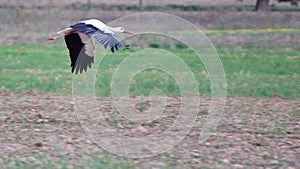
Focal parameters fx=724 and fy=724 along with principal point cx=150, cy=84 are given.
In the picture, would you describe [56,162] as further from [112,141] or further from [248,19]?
[248,19]

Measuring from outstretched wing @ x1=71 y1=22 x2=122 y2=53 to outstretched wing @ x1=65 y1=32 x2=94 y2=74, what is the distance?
86cm

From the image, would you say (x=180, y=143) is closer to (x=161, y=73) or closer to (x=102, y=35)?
(x=102, y=35)

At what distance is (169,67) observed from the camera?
682 inches

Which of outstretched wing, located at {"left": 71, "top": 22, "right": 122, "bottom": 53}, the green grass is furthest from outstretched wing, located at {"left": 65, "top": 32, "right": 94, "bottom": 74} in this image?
the green grass

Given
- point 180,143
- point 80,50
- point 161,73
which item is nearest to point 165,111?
point 180,143

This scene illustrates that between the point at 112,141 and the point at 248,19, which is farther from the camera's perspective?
the point at 248,19

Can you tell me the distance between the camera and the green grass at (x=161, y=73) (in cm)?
1367

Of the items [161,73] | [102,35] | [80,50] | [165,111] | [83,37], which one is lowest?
[161,73]

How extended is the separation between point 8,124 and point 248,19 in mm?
23778

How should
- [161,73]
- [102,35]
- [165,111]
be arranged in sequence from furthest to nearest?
[161,73] < [165,111] < [102,35]

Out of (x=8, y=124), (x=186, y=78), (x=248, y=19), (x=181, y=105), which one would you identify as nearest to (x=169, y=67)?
(x=186, y=78)

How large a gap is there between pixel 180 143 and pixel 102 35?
75.1 inches

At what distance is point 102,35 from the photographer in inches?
289

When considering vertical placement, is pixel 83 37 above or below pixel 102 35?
below
